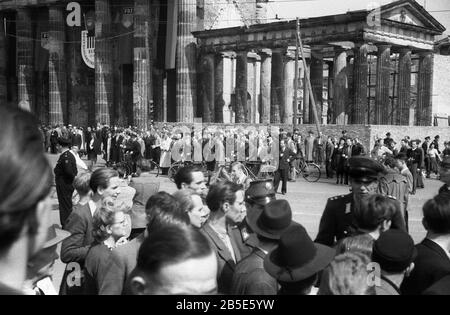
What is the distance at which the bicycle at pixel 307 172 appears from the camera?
2200 centimetres

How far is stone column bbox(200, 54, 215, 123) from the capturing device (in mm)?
36125

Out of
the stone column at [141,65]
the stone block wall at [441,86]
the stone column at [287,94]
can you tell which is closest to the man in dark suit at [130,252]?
the stone column at [287,94]

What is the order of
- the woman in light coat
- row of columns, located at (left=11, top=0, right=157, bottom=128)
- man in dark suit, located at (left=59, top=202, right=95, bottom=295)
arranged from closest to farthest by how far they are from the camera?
man in dark suit, located at (left=59, top=202, right=95, bottom=295)
the woman in light coat
row of columns, located at (left=11, top=0, right=157, bottom=128)

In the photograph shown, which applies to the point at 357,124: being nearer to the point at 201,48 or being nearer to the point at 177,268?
the point at 201,48

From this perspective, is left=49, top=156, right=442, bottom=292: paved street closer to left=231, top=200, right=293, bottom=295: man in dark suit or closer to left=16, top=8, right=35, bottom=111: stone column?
left=231, top=200, right=293, bottom=295: man in dark suit

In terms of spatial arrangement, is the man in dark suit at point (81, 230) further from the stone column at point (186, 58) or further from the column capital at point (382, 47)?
the stone column at point (186, 58)

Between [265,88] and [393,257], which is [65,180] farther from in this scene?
[265,88]

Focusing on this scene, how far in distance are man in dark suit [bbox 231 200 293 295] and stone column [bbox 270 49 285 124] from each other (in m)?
30.4

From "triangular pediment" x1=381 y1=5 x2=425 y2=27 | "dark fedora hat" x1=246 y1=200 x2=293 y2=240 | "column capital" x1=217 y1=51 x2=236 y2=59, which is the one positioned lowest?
"dark fedora hat" x1=246 y1=200 x2=293 y2=240

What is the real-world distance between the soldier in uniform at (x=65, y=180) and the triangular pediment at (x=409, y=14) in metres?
23.0

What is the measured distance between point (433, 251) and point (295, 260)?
1.20 metres

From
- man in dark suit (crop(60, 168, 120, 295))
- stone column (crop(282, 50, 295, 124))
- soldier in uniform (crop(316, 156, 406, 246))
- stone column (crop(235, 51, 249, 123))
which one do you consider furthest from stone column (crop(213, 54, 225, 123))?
soldier in uniform (crop(316, 156, 406, 246))

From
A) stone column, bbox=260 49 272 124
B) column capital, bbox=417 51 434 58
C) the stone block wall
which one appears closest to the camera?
column capital, bbox=417 51 434 58

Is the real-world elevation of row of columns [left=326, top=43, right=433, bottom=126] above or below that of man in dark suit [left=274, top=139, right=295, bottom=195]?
above
